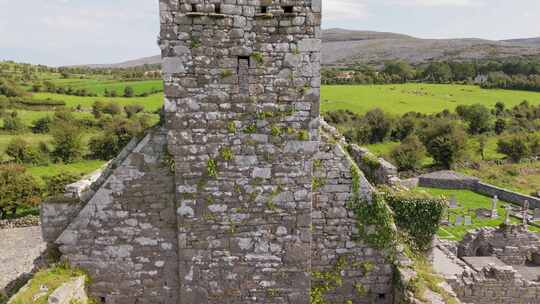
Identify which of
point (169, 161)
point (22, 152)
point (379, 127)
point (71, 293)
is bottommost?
point (22, 152)

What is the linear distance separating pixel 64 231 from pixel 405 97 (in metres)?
78.4

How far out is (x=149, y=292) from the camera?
7.07 m

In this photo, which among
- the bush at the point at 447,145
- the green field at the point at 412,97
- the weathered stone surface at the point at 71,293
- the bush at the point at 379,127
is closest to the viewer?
the weathered stone surface at the point at 71,293

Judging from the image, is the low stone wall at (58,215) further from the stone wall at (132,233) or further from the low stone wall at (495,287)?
the low stone wall at (495,287)

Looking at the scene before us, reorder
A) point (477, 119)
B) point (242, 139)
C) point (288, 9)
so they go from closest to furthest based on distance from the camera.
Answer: point (288, 9), point (242, 139), point (477, 119)

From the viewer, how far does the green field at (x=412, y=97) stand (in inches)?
2744

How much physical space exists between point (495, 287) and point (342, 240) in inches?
251

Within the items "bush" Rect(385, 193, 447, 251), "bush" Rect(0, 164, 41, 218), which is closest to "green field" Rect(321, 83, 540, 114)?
"bush" Rect(0, 164, 41, 218)

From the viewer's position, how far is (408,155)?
44.3 m

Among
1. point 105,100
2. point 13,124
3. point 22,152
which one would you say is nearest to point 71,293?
point 22,152

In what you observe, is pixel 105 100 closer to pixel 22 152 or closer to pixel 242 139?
pixel 22 152

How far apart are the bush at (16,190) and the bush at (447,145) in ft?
134

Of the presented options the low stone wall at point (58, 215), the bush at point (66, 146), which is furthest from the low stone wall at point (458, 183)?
the bush at point (66, 146)

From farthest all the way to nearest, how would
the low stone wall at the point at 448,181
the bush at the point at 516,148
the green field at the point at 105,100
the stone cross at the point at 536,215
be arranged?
the green field at the point at 105,100 < the bush at the point at 516,148 < the low stone wall at the point at 448,181 < the stone cross at the point at 536,215
